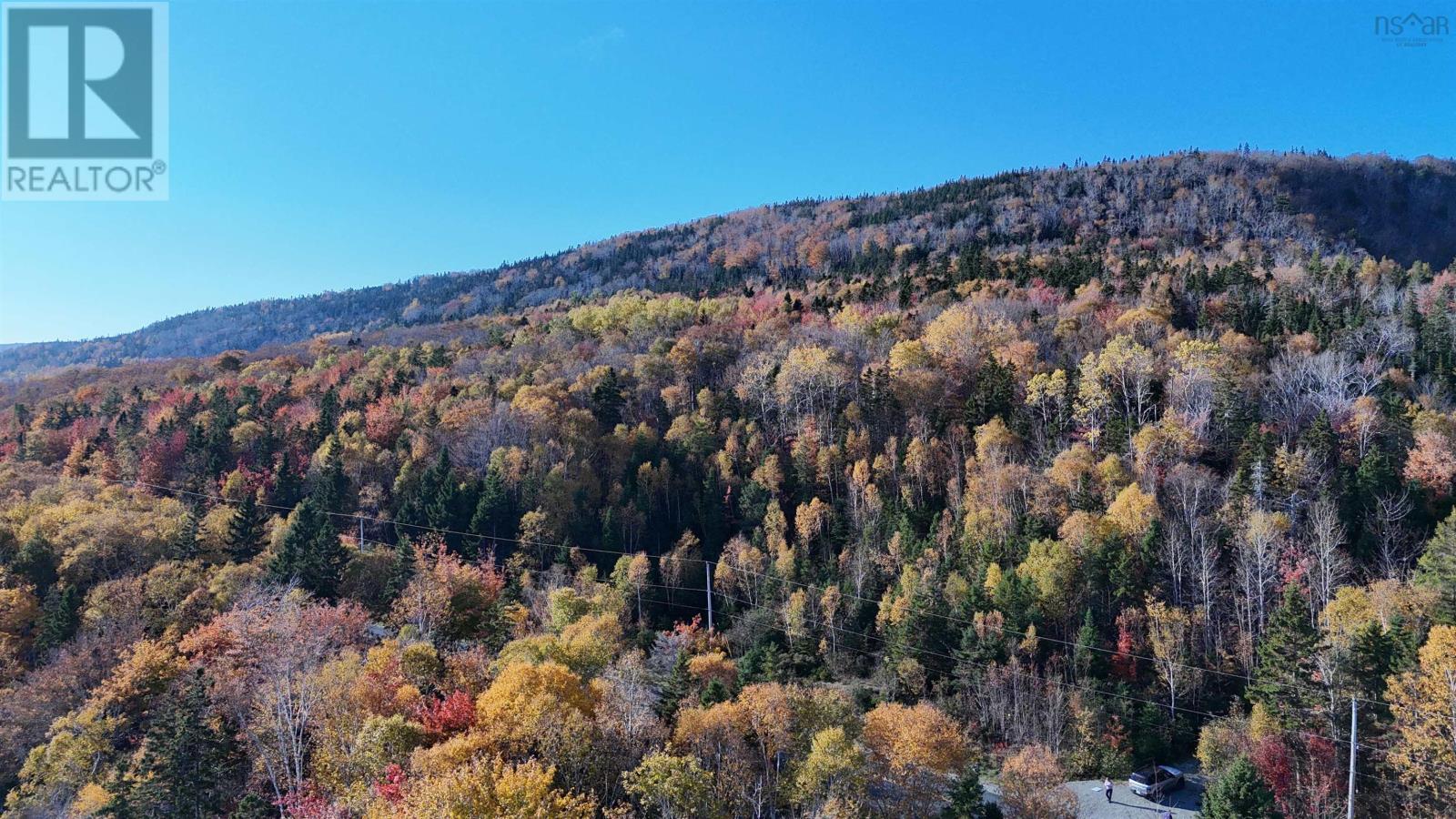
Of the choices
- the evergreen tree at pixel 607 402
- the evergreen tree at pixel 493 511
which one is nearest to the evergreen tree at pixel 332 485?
the evergreen tree at pixel 493 511

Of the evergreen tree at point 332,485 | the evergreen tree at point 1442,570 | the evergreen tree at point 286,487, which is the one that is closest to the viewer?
the evergreen tree at point 1442,570

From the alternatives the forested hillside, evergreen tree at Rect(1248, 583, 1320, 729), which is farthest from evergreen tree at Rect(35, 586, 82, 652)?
evergreen tree at Rect(1248, 583, 1320, 729)

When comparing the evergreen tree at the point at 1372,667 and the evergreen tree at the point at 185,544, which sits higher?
the evergreen tree at the point at 185,544

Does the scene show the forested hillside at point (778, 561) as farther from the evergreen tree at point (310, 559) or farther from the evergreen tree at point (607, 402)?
the evergreen tree at point (607, 402)

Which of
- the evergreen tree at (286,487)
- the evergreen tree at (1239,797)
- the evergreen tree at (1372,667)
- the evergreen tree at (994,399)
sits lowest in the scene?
the evergreen tree at (1239,797)

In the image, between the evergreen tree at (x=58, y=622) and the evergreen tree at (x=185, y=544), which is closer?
the evergreen tree at (x=58, y=622)

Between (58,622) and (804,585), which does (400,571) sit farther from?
(804,585)
